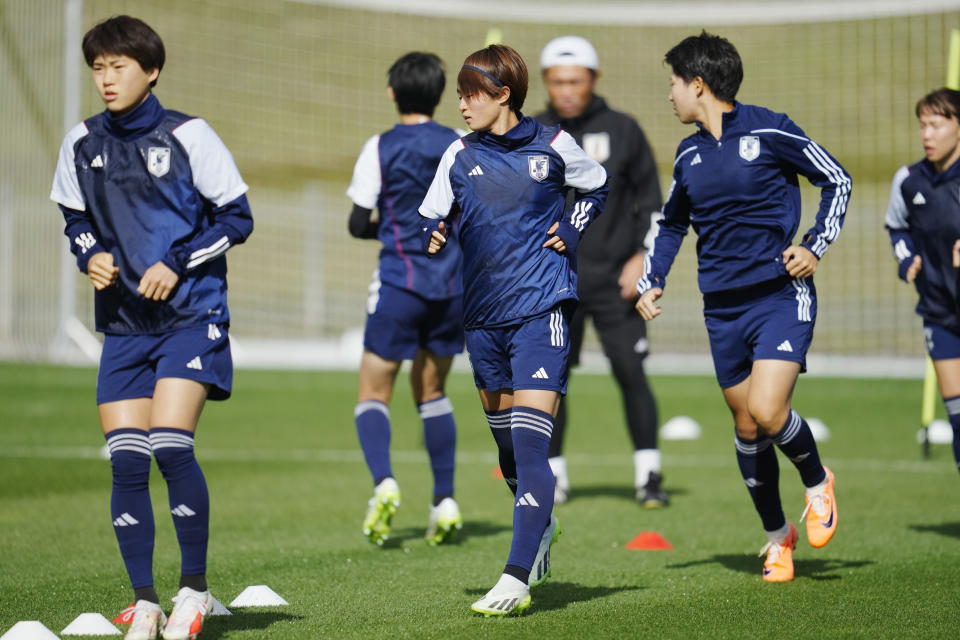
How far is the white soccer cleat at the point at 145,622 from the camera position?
162 inches

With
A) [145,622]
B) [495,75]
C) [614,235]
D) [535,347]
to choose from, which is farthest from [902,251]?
[145,622]

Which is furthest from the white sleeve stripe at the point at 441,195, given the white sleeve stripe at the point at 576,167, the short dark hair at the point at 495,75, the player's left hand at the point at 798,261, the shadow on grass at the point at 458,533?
the shadow on grass at the point at 458,533

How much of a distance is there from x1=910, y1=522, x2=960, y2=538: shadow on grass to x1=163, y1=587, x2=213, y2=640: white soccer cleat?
13.4ft

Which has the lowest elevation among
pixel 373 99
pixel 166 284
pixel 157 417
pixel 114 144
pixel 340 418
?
pixel 340 418

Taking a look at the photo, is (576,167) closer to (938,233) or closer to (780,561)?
(780,561)

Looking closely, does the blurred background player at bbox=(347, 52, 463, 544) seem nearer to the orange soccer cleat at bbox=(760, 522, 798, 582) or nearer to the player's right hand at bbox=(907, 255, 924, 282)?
the orange soccer cleat at bbox=(760, 522, 798, 582)

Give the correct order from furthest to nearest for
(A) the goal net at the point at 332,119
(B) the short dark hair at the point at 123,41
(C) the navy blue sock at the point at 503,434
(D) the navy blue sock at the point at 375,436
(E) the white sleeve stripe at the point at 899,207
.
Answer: (A) the goal net at the point at 332,119 < (E) the white sleeve stripe at the point at 899,207 < (D) the navy blue sock at the point at 375,436 < (C) the navy blue sock at the point at 503,434 < (B) the short dark hair at the point at 123,41

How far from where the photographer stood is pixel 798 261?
5215 millimetres

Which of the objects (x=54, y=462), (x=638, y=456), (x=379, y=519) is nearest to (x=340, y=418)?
(x=54, y=462)

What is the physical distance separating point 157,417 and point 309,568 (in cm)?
168

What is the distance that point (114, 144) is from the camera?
14.5 feet

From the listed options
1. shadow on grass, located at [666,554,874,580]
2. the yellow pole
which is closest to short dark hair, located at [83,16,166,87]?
shadow on grass, located at [666,554,874,580]

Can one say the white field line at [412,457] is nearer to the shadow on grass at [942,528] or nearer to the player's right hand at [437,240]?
the shadow on grass at [942,528]

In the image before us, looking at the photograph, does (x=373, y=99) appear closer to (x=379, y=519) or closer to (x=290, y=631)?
(x=379, y=519)
